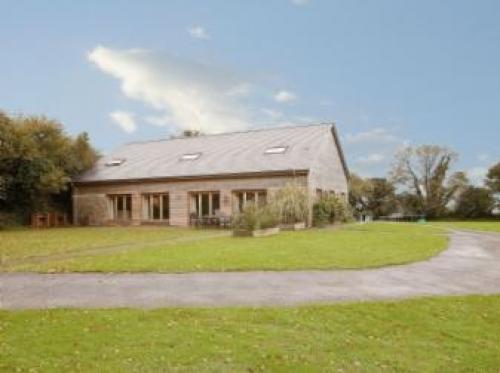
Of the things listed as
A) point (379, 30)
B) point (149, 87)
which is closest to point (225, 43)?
point (149, 87)

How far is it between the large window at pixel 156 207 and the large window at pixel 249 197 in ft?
16.3

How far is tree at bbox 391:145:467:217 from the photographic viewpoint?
156 ft

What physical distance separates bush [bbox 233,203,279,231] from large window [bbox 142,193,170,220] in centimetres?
1064

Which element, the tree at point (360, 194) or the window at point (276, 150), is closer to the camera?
the window at point (276, 150)

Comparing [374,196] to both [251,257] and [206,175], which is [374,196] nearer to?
[206,175]

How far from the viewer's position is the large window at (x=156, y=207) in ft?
104

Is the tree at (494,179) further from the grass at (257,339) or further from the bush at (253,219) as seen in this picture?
the grass at (257,339)

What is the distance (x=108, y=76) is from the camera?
20844 mm

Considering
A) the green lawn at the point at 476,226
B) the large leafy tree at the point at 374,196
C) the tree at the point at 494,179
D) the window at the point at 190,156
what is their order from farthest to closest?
the large leafy tree at the point at 374,196
the tree at the point at 494,179
the window at the point at 190,156
the green lawn at the point at 476,226

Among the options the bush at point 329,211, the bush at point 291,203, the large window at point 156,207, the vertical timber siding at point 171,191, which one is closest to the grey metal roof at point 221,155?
the vertical timber siding at point 171,191

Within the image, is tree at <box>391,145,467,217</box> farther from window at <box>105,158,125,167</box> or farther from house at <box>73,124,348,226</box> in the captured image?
window at <box>105,158,125,167</box>

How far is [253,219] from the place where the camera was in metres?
20.8

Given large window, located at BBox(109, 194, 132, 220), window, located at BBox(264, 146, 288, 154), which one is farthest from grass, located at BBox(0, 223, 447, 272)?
large window, located at BBox(109, 194, 132, 220)

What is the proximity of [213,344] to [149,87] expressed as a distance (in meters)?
19.5
